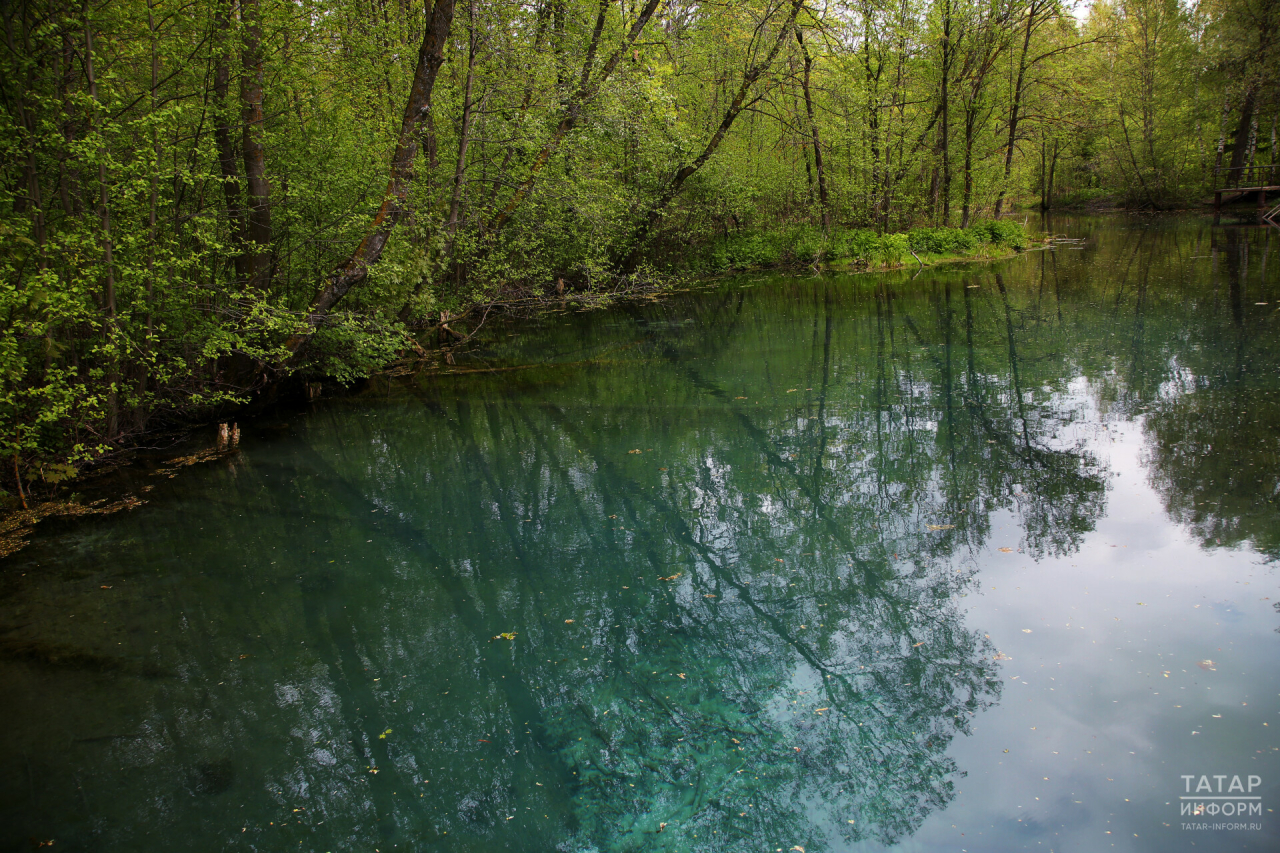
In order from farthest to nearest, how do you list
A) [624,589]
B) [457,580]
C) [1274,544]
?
1. [457,580]
2. [624,589]
3. [1274,544]

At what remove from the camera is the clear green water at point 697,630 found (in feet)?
10.9

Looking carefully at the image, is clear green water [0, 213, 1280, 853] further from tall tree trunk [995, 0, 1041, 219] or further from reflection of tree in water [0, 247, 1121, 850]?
tall tree trunk [995, 0, 1041, 219]

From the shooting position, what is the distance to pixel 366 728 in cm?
403

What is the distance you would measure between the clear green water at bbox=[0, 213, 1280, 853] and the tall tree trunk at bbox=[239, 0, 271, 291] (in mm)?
2504

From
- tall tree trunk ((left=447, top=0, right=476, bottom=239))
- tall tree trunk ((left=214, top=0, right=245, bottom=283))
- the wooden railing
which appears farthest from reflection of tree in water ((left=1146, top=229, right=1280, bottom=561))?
the wooden railing

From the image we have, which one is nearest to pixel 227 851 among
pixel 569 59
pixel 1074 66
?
pixel 569 59

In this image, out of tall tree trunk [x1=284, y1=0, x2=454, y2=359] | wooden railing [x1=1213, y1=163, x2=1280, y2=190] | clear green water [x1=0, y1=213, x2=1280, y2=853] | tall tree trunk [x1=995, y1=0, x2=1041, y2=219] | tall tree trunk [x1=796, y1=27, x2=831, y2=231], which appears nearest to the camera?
clear green water [x1=0, y1=213, x2=1280, y2=853]

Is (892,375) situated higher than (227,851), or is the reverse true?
(892,375)

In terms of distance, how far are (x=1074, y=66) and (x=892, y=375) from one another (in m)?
26.5

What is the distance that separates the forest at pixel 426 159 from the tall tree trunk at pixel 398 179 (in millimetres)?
30

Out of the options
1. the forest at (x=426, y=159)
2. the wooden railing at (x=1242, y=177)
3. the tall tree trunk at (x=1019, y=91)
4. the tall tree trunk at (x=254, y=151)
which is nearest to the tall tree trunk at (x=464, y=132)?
the forest at (x=426, y=159)

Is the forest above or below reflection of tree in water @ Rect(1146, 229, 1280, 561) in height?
above

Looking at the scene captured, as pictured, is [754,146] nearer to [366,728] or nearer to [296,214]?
[296,214]

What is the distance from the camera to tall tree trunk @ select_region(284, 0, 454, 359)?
9789 millimetres
